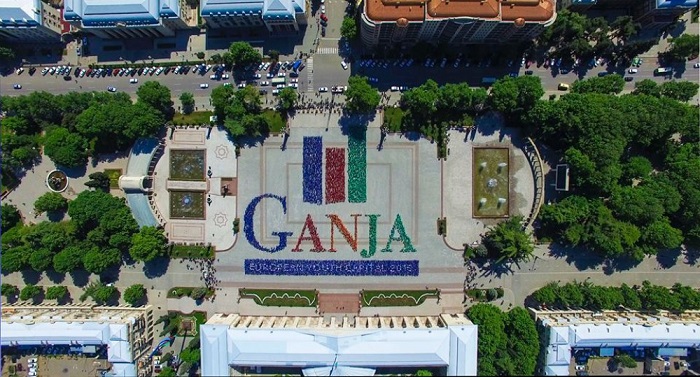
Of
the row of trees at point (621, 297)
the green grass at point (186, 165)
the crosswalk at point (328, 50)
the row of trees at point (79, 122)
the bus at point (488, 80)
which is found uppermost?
the crosswalk at point (328, 50)

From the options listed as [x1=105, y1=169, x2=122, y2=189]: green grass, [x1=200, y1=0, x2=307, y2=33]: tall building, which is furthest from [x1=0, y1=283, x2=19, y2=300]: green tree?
[x1=200, y1=0, x2=307, y2=33]: tall building

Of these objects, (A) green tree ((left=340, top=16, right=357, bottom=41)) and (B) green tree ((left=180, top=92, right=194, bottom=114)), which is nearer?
(A) green tree ((left=340, top=16, right=357, bottom=41))

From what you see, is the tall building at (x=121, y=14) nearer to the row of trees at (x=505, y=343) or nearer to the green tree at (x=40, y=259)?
the green tree at (x=40, y=259)

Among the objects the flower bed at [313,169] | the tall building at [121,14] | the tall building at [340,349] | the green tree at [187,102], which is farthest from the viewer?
the flower bed at [313,169]

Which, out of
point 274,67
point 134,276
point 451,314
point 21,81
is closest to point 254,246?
point 134,276

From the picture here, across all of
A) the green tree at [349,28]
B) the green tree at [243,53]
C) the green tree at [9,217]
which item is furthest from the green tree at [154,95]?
the green tree at [349,28]

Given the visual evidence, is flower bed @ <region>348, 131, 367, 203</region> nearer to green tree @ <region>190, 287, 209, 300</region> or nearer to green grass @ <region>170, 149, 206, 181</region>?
green grass @ <region>170, 149, 206, 181</region>
